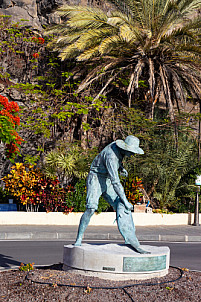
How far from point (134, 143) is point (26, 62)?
15.3m

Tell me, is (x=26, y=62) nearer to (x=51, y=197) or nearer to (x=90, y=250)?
(x=51, y=197)

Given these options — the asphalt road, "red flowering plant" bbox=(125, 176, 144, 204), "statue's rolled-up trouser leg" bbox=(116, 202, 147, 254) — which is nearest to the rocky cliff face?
"red flowering plant" bbox=(125, 176, 144, 204)

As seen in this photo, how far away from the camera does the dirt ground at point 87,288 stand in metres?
5.58

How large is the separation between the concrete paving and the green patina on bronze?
632 centimetres

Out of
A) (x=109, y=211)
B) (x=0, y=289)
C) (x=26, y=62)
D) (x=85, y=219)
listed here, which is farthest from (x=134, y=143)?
(x=26, y=62)

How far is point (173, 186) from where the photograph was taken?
1736cm

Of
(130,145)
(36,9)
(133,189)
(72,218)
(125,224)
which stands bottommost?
(72,218)

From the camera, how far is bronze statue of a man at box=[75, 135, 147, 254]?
673 centimetres

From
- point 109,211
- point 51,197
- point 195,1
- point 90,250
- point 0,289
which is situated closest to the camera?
point 0,289

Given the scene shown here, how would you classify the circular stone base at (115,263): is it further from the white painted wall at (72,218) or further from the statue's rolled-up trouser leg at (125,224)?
the white painted wall at (72,218)

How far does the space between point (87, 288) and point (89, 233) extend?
725 centimetres

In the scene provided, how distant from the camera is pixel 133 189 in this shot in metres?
16.5

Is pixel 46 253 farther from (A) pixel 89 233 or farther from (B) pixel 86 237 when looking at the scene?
(A) pixel 89 233

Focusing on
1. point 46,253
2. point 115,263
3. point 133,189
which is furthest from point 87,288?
point 133,189
